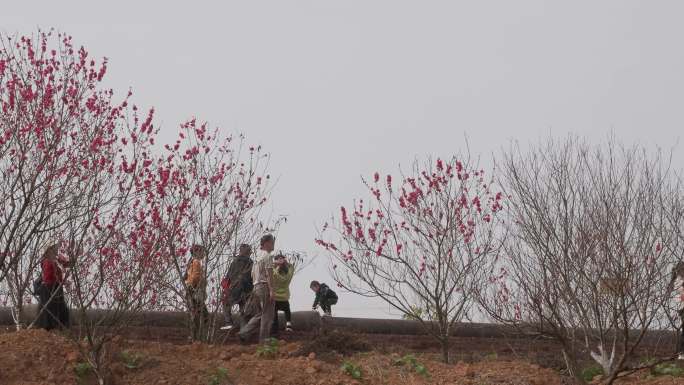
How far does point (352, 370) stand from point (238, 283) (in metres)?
3.12

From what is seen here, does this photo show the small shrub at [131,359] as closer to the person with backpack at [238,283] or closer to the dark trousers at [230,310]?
the person with backpack at [238,283]

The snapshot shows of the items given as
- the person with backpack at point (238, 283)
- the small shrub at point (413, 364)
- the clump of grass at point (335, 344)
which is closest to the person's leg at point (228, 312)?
the person with backpack at point (238, 283)

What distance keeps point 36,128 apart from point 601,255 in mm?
6360

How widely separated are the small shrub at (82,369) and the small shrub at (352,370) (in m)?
2.71

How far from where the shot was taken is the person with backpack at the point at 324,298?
14.7 m

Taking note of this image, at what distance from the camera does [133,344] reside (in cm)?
1022

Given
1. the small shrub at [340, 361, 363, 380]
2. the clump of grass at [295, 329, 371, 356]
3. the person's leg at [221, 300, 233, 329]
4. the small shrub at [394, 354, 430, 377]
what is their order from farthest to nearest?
the person's leg at [221, 300, 233, 329]
the clump of grass at [295, 329, 371, 356]
the small shrub at [394, 354, 430, 377]
the small shrub at [340, 361, 363, 380]

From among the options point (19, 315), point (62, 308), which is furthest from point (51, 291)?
point (19, 315)

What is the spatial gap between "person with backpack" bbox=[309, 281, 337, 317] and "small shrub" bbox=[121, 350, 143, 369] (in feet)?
20.7

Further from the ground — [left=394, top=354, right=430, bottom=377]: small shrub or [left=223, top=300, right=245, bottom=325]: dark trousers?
[left=223, top=300, right=245, bottom=325]: dark trousers

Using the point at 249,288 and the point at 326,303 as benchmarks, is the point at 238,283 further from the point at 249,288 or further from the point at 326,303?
the point at 326,303

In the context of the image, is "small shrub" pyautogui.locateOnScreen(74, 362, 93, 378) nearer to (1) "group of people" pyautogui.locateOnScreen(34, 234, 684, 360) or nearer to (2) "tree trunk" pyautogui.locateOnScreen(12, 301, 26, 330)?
(1) "group of people" pyautogui.locateOnScreen(34, 234, 684, 360)

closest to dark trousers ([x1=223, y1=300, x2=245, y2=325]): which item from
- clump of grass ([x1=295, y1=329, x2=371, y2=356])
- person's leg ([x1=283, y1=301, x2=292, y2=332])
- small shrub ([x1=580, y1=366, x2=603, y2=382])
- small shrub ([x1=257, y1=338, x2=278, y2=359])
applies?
person's leg ([x1=283, y1=301, x2=292, y2=332])

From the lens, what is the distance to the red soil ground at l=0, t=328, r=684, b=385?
796 centimetres
